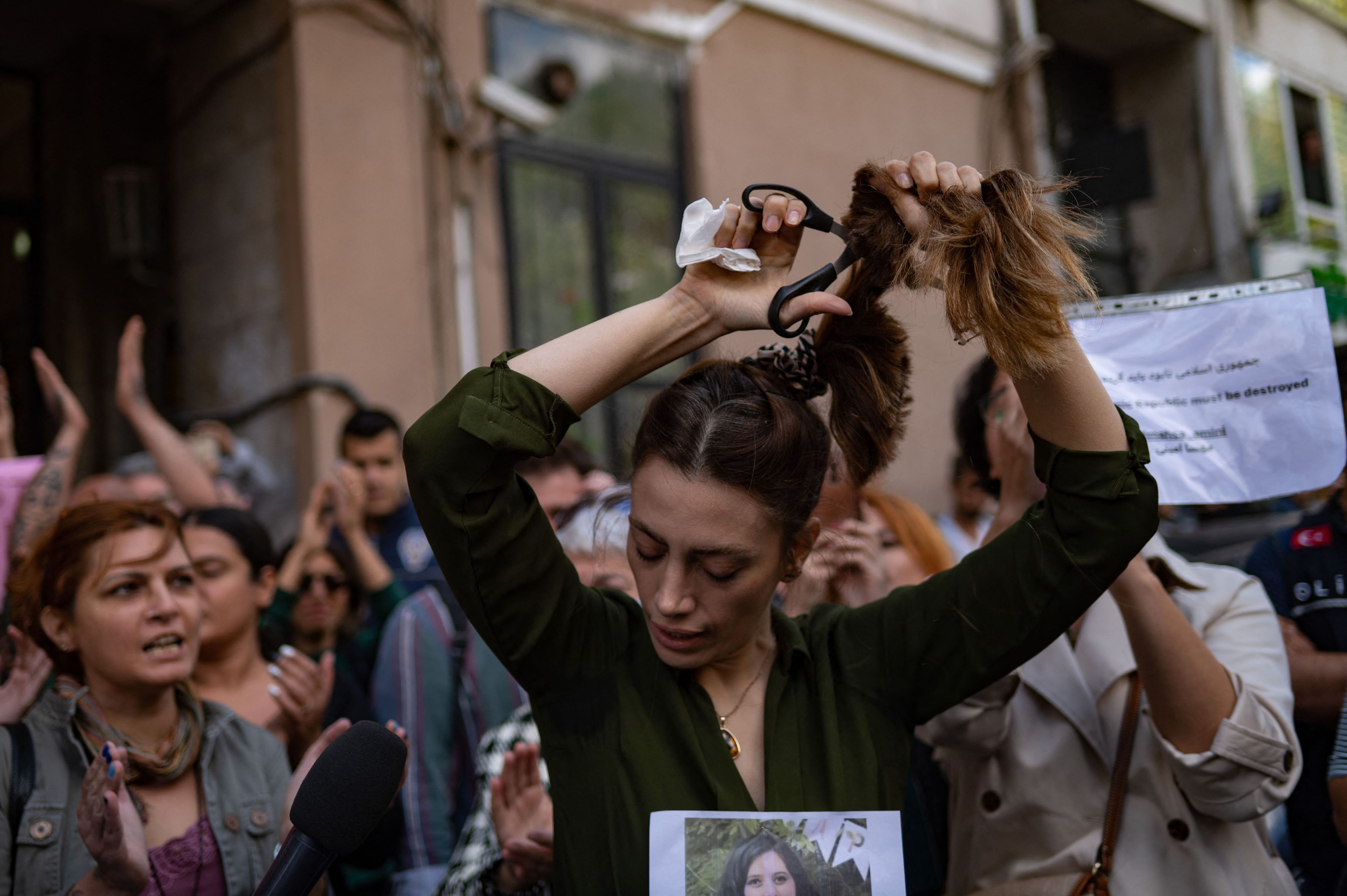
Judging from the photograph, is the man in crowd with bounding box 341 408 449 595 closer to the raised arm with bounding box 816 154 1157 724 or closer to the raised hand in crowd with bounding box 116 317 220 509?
the raised hand in crowd with bounding box 116 317 220 509

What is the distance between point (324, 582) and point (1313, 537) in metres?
3.00

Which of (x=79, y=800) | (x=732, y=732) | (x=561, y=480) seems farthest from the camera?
(x=561, y=480)

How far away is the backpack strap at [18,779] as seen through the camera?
2092 millimetres

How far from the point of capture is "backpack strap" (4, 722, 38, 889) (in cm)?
209

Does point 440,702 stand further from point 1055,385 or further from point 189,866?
point 1055,385

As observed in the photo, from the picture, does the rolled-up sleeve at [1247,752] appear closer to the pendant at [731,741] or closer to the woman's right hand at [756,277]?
the pendant at [731,741]

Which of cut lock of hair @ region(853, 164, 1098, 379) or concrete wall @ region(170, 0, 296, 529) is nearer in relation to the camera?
cut lock of hair @ region(853, 164, 1098, 379)

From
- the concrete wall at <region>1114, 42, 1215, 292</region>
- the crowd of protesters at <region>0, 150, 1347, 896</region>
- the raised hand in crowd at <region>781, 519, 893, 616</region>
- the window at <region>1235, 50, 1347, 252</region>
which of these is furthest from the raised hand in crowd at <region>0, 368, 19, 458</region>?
the window at <region>1235, 50, 1347, 252</region>

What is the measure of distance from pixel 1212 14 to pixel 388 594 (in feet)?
33.2

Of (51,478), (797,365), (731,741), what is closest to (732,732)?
(731,741)

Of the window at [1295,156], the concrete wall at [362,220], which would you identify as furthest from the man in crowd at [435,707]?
the window at [1295,156]

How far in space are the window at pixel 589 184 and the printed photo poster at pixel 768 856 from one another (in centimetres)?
468

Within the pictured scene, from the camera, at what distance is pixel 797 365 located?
73.4 inches

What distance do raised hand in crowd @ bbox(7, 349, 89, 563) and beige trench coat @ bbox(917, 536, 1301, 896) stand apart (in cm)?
252
